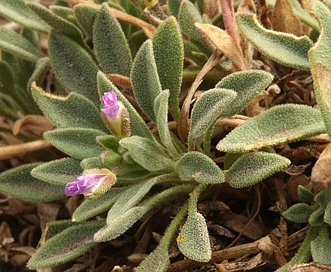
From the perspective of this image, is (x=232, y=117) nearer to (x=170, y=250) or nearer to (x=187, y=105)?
(x=187, y=105)

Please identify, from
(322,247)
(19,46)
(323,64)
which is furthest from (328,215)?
(19,46)

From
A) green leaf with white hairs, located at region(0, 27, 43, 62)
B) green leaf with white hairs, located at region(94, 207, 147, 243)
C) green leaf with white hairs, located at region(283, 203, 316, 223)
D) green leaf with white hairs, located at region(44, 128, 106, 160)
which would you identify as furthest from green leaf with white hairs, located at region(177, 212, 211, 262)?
green leaf with white hairs, located at region(0, 27, 43, 62)

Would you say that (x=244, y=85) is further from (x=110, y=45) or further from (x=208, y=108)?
(x=110, y=45)

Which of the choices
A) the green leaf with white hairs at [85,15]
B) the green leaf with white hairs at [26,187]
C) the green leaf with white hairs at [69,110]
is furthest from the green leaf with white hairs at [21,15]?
the green leaf with white hairs at [26,187]

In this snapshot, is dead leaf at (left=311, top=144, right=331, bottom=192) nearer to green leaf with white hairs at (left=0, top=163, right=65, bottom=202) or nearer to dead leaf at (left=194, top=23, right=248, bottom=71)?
dead leaf at (left=194, top=23, right=248, bottom=71)

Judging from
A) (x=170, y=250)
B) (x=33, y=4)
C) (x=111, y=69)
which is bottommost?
(x=170, y=250)

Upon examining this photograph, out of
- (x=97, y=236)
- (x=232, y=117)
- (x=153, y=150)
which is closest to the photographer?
(x=97, y=236)

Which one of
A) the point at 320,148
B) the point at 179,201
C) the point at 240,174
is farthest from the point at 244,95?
the point at 179,201
